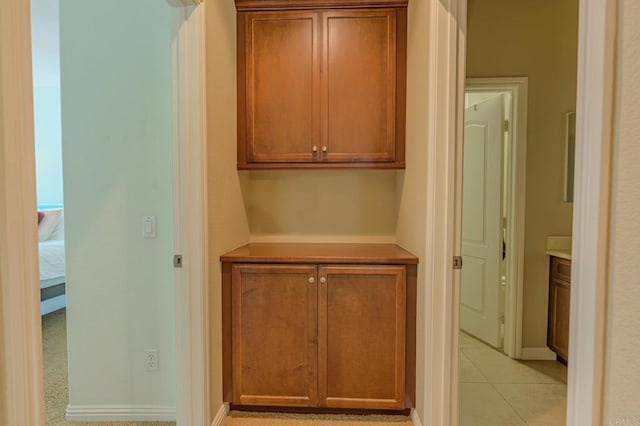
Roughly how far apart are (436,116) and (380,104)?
670 mm

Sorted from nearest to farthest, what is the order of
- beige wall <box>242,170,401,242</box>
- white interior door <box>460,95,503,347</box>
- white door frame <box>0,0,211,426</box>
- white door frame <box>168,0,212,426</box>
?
white door frame <box>0,0,211,426</box>, white door frame <box>168,0,212,426</box>, beige wall <box>242,170,401,242</box>, white interior door <box>460,95,503,347</box>

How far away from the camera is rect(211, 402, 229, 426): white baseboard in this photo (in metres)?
1.73

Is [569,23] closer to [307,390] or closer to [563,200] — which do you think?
[563,200]

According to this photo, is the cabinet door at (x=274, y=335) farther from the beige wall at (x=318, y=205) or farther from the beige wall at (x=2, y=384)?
the beige wall at (x=2, y=384)

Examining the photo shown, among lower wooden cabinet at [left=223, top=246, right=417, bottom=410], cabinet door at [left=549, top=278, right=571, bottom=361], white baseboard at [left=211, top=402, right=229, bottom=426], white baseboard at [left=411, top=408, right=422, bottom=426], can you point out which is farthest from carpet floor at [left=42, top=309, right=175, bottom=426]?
cabinet door at [left=549, top=278, right=571, bottom=361]

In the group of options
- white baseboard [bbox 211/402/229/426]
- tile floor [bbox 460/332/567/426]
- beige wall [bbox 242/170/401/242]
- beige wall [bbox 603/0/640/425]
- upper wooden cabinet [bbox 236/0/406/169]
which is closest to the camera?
beige wall [bbox 603/0/640/425]

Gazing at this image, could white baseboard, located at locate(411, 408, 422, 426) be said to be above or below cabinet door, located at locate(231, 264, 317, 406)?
below

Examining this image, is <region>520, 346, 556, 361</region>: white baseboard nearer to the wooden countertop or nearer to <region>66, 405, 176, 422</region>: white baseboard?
the wooden countertop

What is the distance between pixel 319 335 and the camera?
1.84 metres

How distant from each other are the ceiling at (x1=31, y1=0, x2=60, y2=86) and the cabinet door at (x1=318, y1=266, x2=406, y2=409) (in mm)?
2423

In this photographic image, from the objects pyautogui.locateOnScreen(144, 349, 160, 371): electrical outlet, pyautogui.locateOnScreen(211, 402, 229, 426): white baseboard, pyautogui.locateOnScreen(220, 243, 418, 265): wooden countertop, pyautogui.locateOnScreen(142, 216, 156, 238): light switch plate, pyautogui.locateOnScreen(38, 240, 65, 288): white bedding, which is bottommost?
pyautogui.locateOnScreen(211, 402, 229, 426): white baseboard

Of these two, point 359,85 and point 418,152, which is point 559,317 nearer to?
point 418,152

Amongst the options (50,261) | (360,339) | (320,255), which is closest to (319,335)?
(360,339)

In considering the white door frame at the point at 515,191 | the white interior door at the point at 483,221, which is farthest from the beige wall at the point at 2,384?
the white door frame at the point at 515,191
